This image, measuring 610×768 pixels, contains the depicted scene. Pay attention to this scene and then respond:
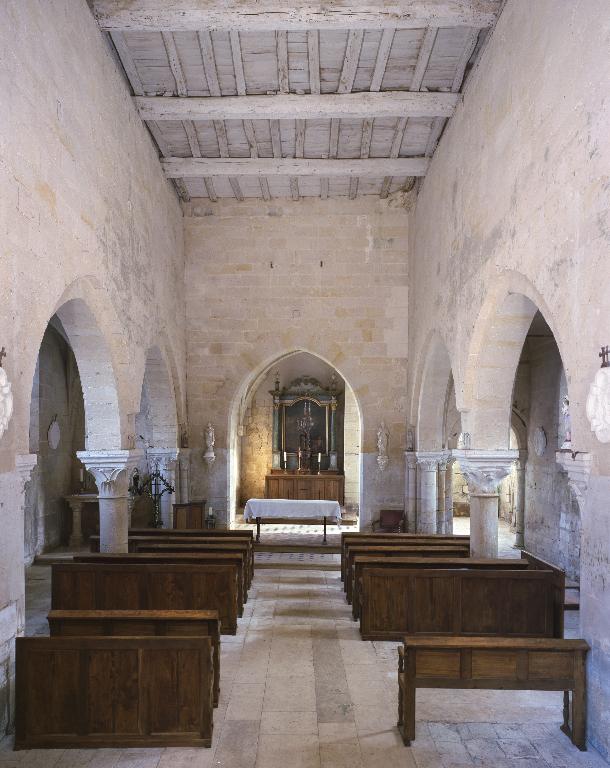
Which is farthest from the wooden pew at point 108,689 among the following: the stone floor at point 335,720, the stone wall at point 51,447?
the stone wall at point 51,447

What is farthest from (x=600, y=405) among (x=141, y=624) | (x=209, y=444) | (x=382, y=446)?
(x=209, y=444)

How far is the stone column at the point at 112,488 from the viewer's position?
8.78 meters

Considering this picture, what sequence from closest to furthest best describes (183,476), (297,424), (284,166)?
(284,166)
(183,476)
(297,424)

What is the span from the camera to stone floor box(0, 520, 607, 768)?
15.2ft

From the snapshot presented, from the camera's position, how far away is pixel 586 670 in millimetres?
4926

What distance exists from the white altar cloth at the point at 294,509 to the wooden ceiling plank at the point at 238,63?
7374 mm

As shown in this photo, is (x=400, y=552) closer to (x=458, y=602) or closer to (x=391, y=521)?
(x=458, y=602)

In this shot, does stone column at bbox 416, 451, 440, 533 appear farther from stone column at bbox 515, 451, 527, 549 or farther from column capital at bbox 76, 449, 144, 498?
column capital at bbox 76, 449, 144, 498

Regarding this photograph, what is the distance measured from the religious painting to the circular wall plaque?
6.92m

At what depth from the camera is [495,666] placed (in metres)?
4.97

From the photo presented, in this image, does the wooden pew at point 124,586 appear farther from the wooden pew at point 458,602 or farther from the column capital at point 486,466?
the column capital at point 486,466

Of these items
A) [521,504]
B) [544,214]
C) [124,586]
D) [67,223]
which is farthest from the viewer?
[521,504]

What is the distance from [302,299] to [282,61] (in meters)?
5.69

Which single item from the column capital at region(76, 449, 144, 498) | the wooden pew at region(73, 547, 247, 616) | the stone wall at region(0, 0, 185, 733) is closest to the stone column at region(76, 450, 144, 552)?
the column capital at region(76, 449, 144, 498)
